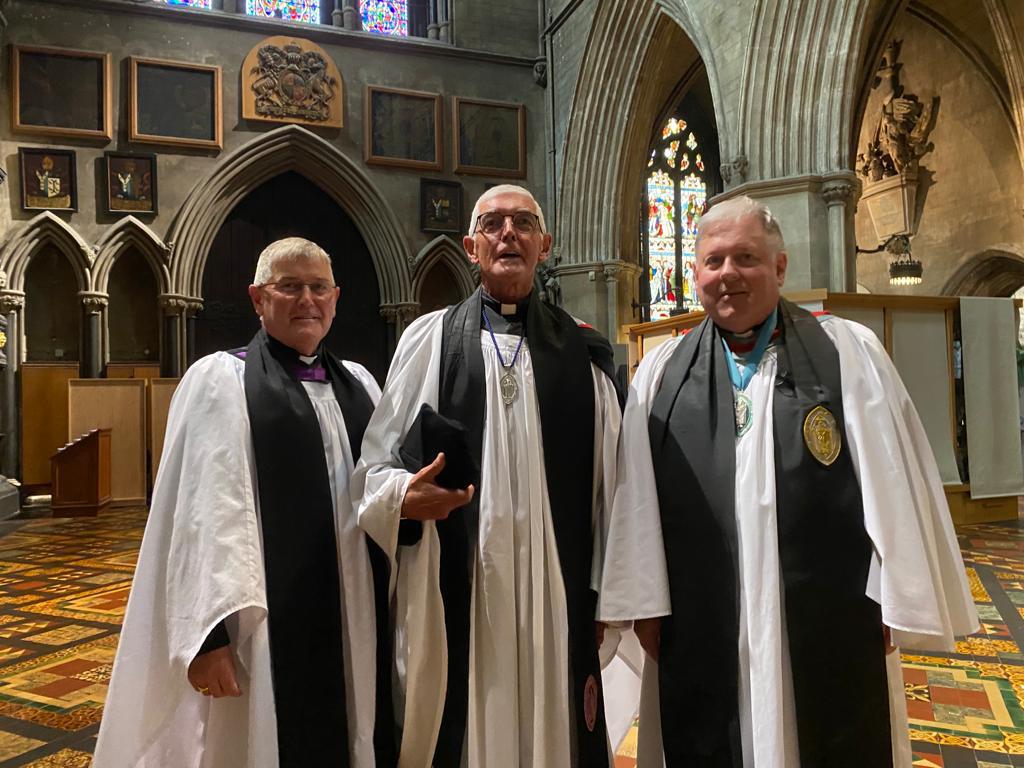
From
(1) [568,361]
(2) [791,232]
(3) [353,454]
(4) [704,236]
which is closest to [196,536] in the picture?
(3) [353,454]

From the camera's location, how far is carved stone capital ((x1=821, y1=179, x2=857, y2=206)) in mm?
6871

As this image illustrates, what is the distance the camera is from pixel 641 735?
1977 mm

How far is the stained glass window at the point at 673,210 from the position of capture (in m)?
14.4

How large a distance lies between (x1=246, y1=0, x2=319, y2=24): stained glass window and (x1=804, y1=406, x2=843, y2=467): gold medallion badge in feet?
37.9

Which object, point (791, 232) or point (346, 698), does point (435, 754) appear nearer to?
point (346, 698)

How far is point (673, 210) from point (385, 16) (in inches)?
246

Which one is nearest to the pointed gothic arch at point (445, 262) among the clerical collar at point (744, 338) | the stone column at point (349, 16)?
the stone column at point (349, 16)

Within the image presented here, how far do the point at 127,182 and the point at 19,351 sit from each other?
2.64m

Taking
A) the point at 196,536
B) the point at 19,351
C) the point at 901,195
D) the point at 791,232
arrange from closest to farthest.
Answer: the point at 196,536 < the point at 791,232 < the point at 19,351 < the point at 901,195

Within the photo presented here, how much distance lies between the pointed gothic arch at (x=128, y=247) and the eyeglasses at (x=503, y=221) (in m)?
9.80

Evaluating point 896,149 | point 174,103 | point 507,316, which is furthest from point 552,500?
point 896,149

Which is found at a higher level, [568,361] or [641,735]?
[568,361]

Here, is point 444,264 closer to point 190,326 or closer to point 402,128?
point 402,128

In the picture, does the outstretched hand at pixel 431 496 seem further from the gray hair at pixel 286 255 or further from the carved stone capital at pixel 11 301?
the carved stone capital at pixel 11 301
